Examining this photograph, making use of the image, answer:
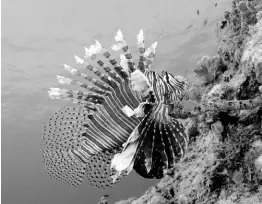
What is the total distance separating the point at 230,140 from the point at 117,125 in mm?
1156

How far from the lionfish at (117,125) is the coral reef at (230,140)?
26 cm

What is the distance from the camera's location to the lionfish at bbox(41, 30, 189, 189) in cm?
235

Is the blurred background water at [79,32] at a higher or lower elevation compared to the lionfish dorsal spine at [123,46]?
higher

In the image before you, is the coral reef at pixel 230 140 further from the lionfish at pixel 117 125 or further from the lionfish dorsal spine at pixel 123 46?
the lionfish dorsal spine at pixel 123 46

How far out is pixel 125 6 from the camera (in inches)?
979

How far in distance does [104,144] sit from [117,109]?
1.44 feet

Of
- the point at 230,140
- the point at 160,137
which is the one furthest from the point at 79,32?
the point at 230,140

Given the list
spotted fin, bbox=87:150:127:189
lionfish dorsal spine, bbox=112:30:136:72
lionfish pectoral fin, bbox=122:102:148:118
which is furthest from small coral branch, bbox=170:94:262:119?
spotted fin, bbox=87:150:127:189

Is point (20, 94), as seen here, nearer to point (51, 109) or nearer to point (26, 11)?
point (51, 109)

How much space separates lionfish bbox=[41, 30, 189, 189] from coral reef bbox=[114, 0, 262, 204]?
10.2 inches

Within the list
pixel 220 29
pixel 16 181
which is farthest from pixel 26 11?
pixel 16 181

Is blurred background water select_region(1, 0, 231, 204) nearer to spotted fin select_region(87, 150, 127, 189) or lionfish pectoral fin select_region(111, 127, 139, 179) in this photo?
spotted fin select_region(87, 150, 127, 189)

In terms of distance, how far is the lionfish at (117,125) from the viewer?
2354 millimetres

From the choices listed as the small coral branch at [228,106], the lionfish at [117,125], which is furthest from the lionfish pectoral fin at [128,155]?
the small coral branch at [228,106]
